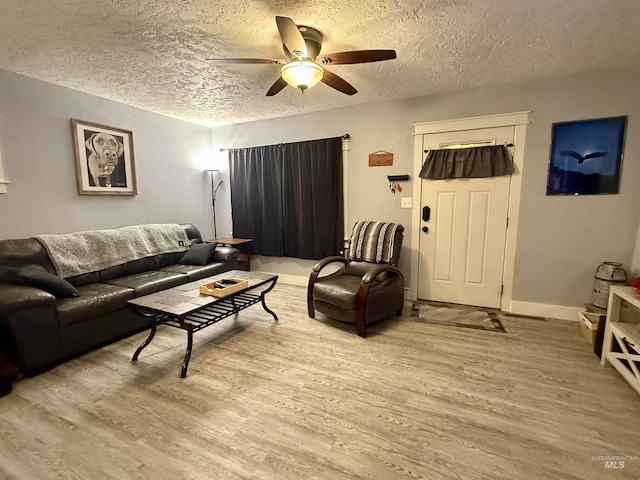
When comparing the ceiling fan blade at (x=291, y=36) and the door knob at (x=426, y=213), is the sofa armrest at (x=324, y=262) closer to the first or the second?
the door knob at (x=426, y=213)

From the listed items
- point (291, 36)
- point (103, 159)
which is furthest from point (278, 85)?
point (103, 159)

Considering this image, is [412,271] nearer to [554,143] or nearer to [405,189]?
[405,189]

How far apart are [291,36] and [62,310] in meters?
2.56

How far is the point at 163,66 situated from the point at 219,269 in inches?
87.6

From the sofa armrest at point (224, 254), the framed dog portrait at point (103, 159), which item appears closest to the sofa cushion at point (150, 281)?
the sofa armrest at point (224, 254)

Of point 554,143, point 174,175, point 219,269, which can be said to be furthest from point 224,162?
point 554,143

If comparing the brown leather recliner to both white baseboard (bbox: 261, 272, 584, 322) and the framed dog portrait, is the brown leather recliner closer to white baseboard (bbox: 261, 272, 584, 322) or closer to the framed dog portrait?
white baseboard (bbox: 261, 272, 584, 322)

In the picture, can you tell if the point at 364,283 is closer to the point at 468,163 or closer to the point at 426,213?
the point at 426,213

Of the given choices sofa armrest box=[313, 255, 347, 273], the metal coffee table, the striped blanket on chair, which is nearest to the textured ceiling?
the striped blanket on chair

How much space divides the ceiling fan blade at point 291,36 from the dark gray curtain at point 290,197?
193 centimetres

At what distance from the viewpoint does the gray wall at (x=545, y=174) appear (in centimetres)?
268

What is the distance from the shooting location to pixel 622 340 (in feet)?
6.56

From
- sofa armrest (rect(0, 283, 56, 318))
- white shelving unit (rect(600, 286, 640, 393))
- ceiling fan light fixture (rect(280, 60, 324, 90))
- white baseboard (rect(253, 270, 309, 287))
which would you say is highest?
ceiling fan light fixture (rect(280, 60, 324, 90))

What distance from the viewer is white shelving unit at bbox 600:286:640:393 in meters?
1.87
